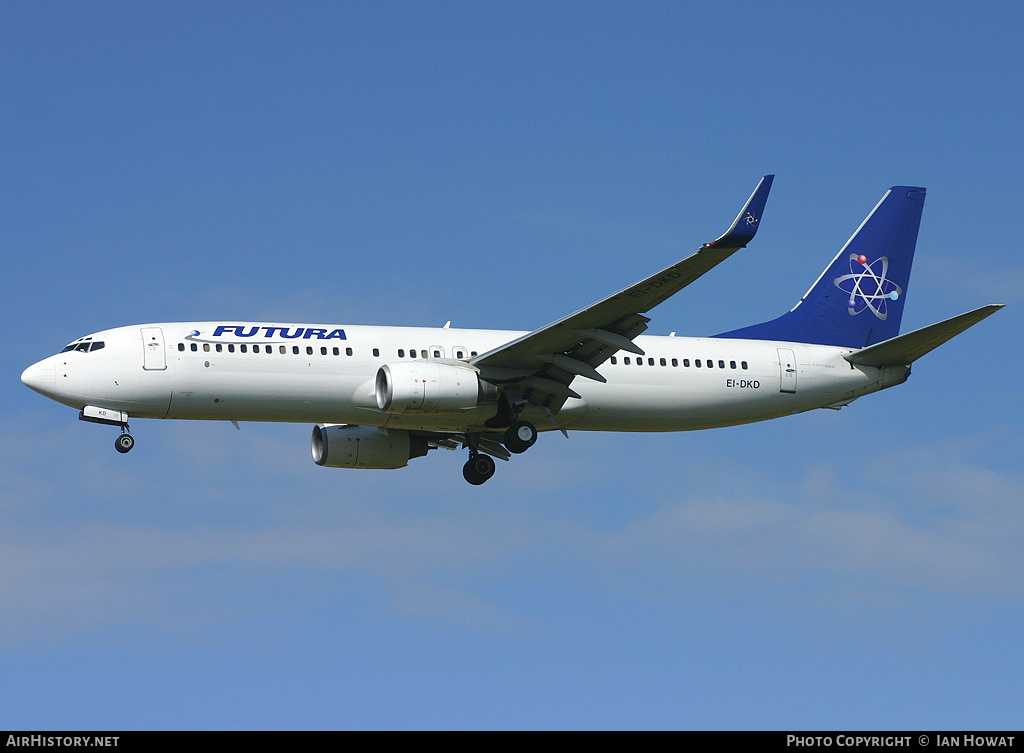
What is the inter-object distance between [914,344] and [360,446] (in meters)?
16.6

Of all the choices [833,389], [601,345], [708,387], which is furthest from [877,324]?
[601,345]

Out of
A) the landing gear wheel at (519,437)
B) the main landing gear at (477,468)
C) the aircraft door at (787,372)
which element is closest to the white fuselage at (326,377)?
the landing gear wheel at (519,437)

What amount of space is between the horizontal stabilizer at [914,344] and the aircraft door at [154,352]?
2007cm

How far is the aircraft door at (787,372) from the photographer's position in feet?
133

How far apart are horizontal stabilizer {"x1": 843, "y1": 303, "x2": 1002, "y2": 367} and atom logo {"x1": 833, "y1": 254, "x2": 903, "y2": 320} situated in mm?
2836

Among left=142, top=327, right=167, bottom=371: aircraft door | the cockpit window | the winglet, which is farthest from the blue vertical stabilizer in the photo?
the cockpit window

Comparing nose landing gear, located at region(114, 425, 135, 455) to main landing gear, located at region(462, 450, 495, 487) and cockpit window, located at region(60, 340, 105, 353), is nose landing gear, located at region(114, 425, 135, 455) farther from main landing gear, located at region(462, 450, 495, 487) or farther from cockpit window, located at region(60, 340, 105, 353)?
main landing gear, located at region(462, 450, 495, 487)

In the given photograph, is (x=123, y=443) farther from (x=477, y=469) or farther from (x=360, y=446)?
(x=477, y=469)

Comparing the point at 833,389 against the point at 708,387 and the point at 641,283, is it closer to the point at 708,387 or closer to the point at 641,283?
the point at 708,387

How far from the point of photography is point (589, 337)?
35125 mm

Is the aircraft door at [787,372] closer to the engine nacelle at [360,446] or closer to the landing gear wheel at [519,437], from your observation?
the landing gear wheel at [519,437]

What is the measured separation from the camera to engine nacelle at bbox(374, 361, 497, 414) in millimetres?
35375

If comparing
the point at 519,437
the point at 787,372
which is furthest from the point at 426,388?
the point at 787,372
